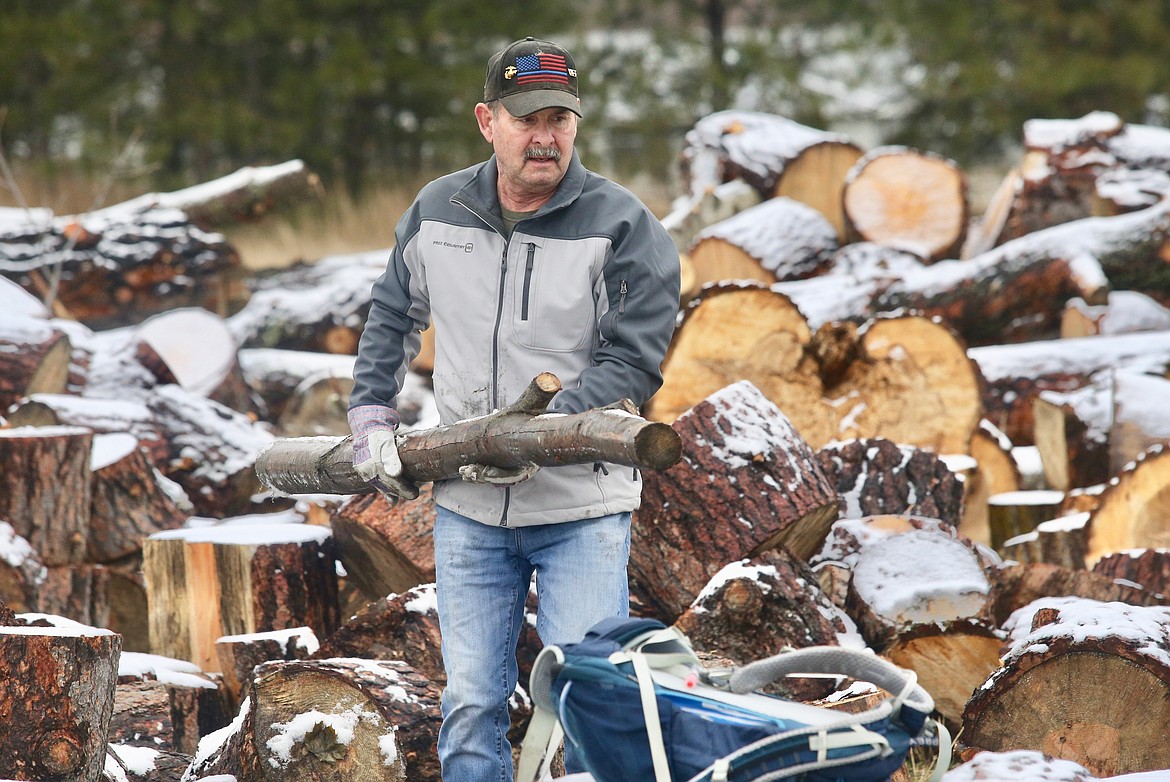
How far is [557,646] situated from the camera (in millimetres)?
2439

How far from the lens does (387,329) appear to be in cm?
317

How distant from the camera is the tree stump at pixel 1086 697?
3350mm

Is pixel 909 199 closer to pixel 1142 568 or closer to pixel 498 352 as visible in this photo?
pixel 1142 568

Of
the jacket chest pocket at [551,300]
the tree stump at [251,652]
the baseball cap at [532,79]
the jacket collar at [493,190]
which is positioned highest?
the baseball cap at [532,79]

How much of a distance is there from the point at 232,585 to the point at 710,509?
1.67 m

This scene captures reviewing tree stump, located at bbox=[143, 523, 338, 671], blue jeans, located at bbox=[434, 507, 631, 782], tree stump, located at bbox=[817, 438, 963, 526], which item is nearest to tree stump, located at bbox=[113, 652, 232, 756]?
tree stump, located at bbox=[143, 523, 338, 671]

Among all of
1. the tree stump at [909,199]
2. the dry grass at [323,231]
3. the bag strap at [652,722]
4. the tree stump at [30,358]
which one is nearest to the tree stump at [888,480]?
the bag strap at [652,722]

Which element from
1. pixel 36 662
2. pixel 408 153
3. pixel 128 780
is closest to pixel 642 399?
pixel 36 662

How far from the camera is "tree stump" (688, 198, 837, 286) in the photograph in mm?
7992

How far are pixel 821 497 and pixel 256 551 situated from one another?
191cm

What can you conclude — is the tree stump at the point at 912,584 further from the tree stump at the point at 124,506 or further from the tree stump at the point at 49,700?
the tree stump at the point at 124,506

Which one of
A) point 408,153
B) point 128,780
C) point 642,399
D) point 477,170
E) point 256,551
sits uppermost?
point 408,153

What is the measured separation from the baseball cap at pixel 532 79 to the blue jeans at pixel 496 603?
0.94 metres

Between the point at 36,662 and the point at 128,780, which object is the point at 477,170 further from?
the point at 128,780
